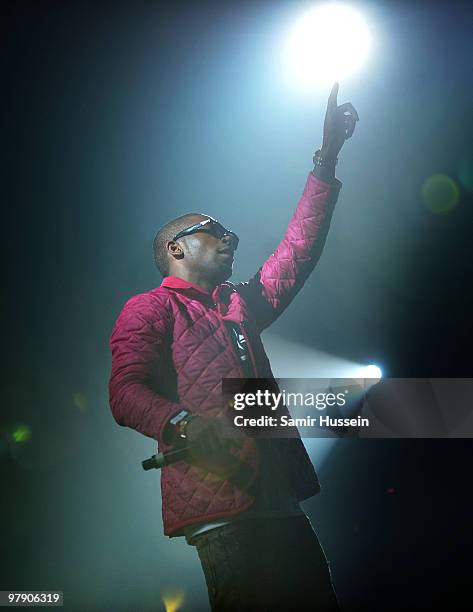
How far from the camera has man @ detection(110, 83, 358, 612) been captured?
1933mm

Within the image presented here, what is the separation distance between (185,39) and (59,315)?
1222 mm

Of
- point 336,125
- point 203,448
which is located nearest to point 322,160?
point 336,125

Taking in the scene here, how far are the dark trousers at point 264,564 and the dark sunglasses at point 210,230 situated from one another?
3.15ft

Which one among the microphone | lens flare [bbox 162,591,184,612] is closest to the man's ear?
the microphone

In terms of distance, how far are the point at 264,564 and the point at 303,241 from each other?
1.07 meters

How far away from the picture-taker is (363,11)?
8.82ft

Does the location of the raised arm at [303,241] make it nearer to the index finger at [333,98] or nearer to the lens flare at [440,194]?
the index finger at [333,98]

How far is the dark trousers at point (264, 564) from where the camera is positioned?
6.28 feet

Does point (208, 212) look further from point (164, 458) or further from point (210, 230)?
point (164, 458)

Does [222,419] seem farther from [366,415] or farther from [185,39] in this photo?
[185,39]

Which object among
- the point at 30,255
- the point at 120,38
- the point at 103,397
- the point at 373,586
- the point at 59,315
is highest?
the point at 120,38

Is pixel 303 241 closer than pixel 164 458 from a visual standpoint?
No

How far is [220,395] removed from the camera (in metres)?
2.15

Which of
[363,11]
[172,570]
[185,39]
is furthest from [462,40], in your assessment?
[172,570]
